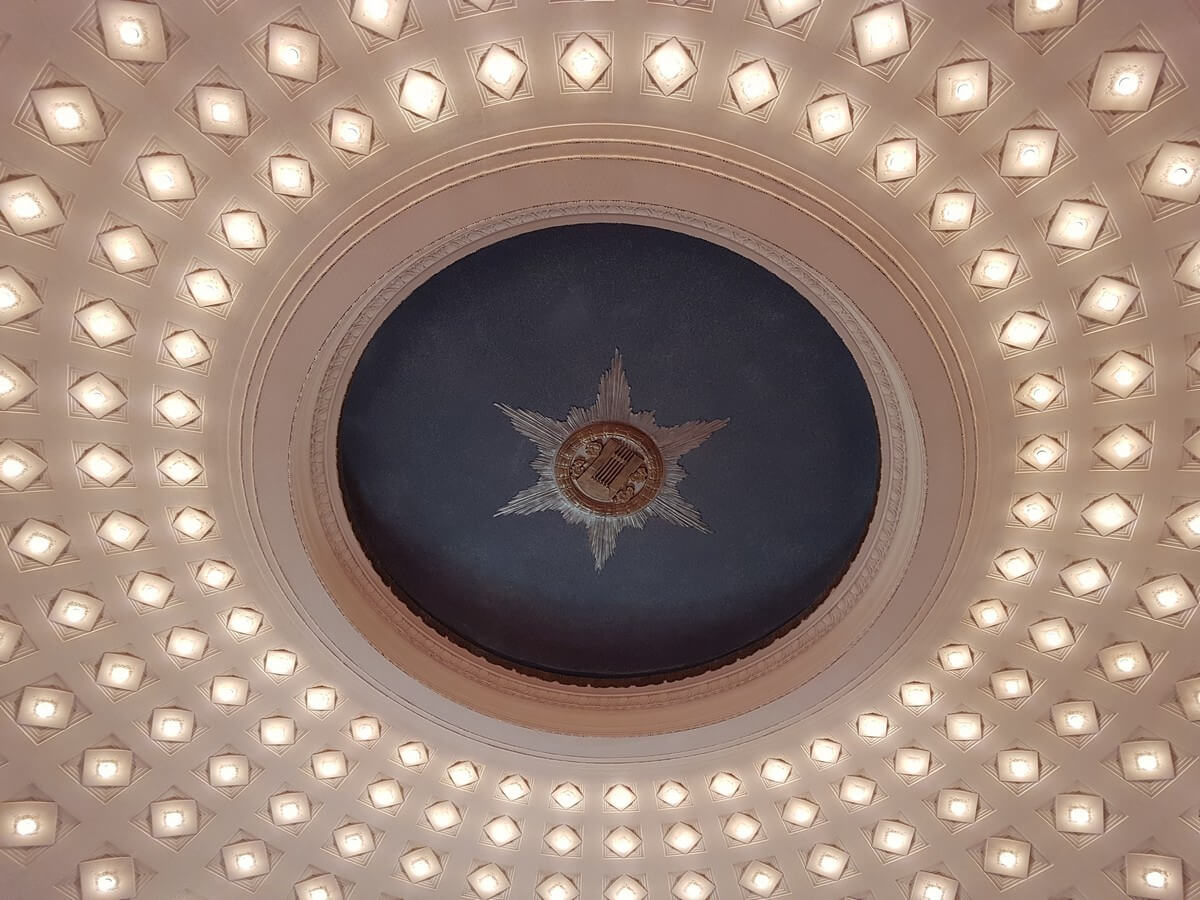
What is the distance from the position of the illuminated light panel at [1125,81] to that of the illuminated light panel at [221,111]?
33.0 ft

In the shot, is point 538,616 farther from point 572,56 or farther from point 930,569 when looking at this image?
point 572,56

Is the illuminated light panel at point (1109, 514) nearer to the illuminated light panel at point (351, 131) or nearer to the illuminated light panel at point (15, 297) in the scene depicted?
the illuminated light panel at point (351, 131)

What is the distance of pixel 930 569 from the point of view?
531 inches

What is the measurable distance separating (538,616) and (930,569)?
7540 millimetres

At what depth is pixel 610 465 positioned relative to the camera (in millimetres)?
14805

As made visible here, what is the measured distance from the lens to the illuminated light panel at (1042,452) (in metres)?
12.2

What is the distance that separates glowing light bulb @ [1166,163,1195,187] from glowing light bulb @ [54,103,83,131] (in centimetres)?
1314

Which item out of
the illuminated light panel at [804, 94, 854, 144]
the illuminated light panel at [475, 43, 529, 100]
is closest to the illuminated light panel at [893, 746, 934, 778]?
the illuminated light panel at [804, 94, 854, 144]

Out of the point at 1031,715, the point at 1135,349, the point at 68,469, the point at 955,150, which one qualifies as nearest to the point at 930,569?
the point at 1031,715

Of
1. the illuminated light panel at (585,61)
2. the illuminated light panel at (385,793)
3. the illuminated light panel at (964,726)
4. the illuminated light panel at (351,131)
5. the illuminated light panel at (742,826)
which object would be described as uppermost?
the illuminated light panel at (585,61)

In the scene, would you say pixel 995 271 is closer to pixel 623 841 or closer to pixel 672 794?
pixel 672 794

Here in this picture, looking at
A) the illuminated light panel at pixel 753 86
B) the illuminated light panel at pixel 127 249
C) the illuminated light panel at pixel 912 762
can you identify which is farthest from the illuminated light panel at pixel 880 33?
the illuminated light panel at pixel 912 762

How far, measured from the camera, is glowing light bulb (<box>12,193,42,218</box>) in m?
10.4

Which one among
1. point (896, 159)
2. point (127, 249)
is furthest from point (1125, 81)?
point (127, 249)
